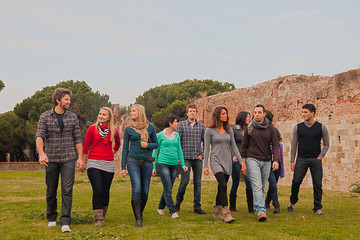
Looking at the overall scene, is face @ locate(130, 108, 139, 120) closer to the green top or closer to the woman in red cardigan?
the woman in red cardigan

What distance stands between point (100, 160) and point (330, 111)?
10.8 m

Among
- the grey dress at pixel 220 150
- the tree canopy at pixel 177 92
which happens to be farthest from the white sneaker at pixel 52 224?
the tree canopy at pixel 177 92

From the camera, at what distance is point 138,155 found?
6.67m

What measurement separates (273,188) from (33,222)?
4.43 metres

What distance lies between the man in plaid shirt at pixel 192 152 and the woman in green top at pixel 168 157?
12.0 inches

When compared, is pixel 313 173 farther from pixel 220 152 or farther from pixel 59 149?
pixel 59 149

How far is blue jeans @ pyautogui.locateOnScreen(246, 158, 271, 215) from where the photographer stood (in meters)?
6.86

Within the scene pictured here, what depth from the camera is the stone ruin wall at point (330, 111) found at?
14.0 m

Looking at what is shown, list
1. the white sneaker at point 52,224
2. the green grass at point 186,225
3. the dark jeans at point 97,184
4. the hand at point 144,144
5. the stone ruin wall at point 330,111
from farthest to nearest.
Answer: the stone ruin wall at point 330,111 < the hand at point 144,144 < the dark jeans at point 97,184 < the white sneaker at point 52,224 < the green grass at point 186,225

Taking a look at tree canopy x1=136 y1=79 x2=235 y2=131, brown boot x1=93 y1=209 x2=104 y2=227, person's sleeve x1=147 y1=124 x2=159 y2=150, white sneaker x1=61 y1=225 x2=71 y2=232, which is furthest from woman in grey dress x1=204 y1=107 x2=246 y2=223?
tree canopy x1=136 y1=79 x2=235 y2=131

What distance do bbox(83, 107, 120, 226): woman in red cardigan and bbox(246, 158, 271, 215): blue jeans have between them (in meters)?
2.41

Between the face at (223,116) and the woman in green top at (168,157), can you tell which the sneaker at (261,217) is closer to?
the woman in green top at (168,157)

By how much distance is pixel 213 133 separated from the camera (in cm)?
711

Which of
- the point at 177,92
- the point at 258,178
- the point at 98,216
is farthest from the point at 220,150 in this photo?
the point at 177,92
